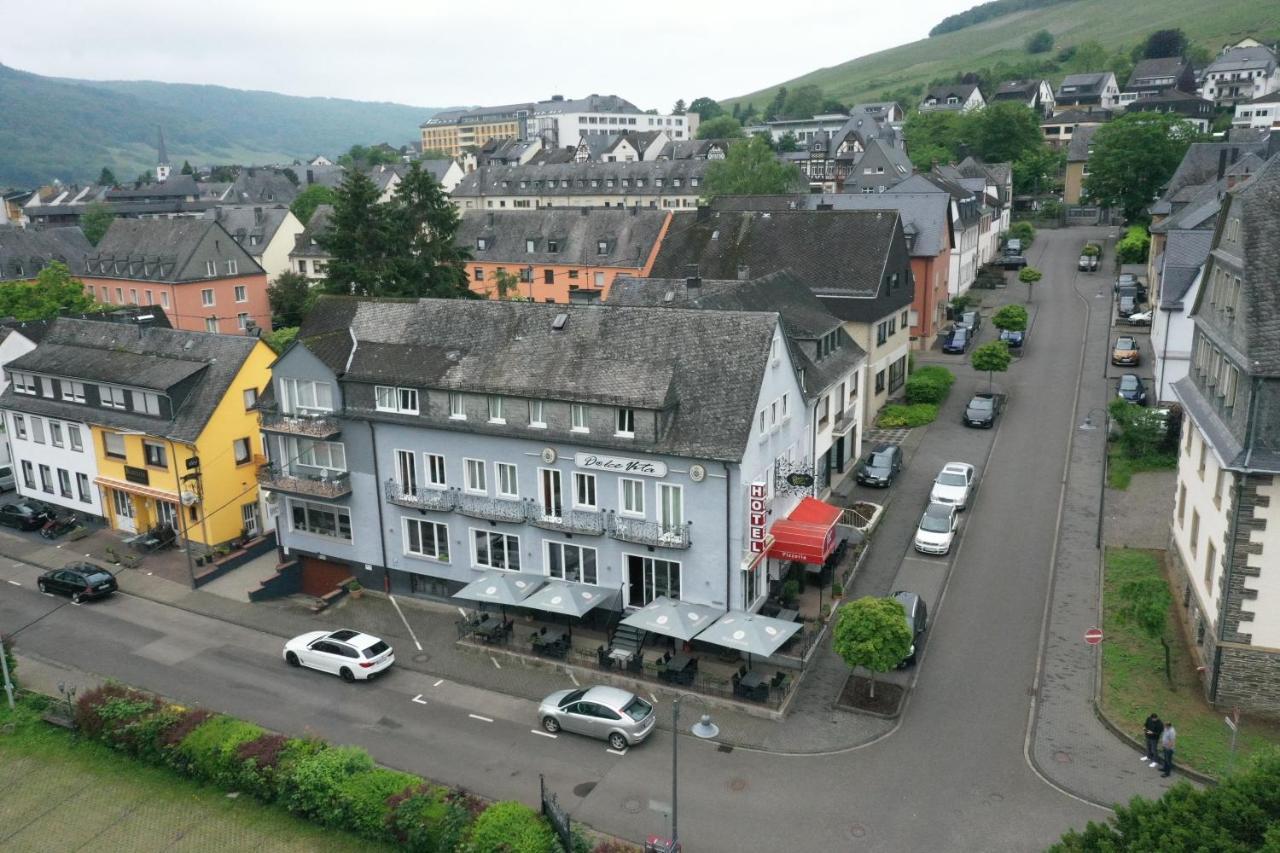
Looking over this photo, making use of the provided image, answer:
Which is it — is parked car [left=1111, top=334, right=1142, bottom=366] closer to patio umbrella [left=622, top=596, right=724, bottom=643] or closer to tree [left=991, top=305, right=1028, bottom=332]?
tree [left=991, top=305, right=1028, bottom=332]

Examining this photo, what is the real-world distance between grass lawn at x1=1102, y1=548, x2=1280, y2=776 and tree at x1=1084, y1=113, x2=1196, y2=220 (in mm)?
89135

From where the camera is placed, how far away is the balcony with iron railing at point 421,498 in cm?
3819

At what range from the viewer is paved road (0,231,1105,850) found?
84.1 ft

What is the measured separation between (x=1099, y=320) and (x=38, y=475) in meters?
74.1

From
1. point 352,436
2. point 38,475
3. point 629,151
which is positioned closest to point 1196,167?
point 352,436

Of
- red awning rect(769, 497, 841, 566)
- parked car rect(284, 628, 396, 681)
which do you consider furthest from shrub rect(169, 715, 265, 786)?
red awning rect(769, 497, 841, 566)

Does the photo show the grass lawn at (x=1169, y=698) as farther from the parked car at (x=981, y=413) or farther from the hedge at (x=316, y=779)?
the parked car at (x=981, y=413)

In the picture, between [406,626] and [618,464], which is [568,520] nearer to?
[618,464]

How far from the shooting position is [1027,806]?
2573 cm

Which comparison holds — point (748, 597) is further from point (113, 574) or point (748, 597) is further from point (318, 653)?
point (113, 574)

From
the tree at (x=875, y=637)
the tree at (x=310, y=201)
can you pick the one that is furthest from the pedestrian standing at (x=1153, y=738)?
the tree at (x=310, y=201)

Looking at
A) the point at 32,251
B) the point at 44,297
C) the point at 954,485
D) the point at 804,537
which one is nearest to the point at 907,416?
the point at 954,485

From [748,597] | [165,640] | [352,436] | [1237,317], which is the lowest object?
[165,640]

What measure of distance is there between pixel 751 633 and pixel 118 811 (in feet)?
63.0
